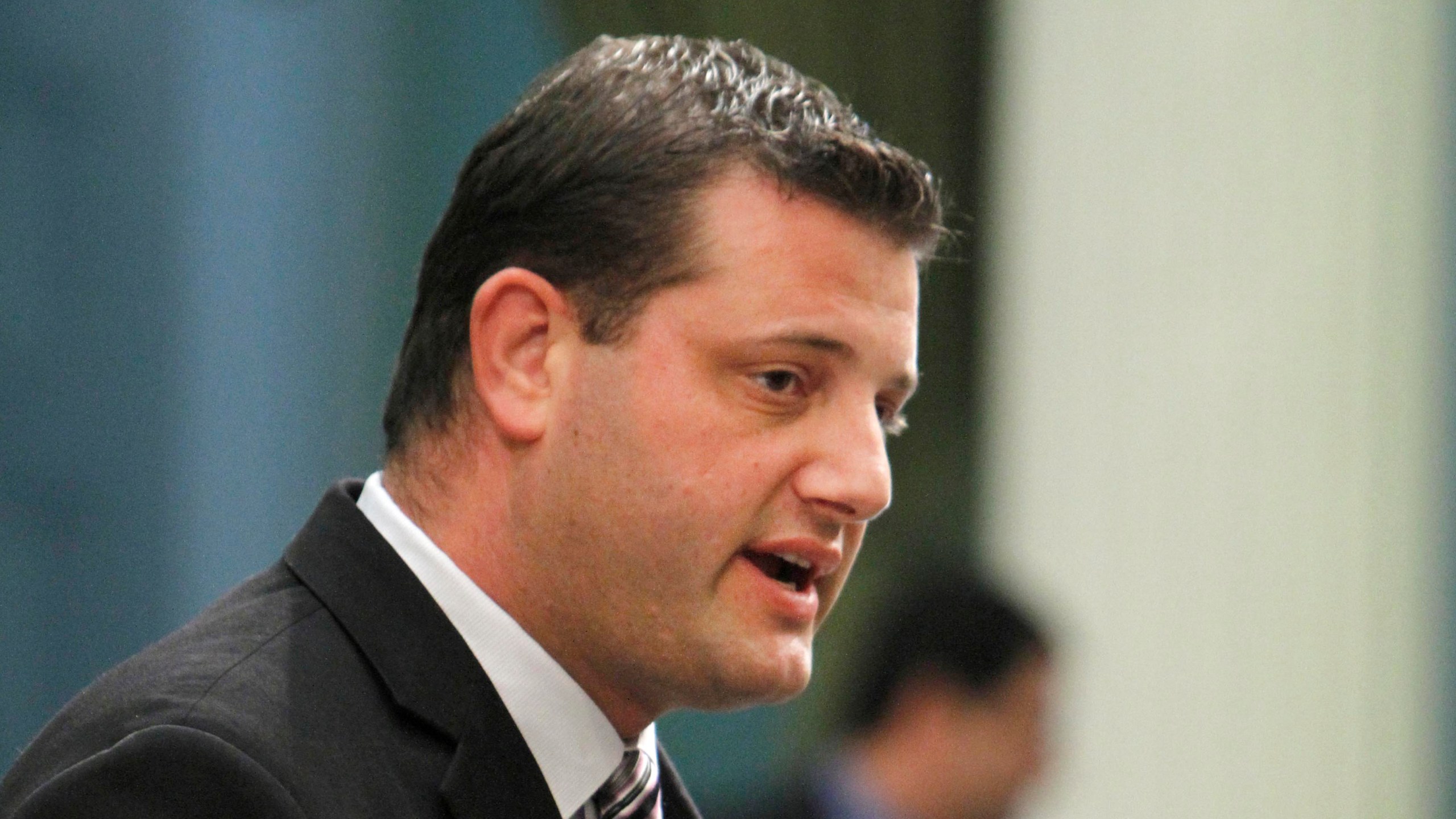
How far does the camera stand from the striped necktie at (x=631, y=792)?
5.63 feet

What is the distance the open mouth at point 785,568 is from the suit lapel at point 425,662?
28 cm

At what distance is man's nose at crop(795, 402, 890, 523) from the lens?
1690mm

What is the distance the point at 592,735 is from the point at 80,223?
7.75ft

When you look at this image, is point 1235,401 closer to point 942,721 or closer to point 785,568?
point 942,721

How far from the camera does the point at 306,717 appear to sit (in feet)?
4.80

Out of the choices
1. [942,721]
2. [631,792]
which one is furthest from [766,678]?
[942,721]

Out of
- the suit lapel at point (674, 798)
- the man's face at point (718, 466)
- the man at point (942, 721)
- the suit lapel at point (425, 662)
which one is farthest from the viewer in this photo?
the man at point (942, 721)

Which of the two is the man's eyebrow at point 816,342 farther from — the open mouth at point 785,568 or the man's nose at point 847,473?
the open mouth at point 785,568

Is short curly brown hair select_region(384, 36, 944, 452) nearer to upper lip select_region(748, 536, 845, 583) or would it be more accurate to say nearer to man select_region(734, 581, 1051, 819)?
upper lip select_region(748, 536, 845, 583)

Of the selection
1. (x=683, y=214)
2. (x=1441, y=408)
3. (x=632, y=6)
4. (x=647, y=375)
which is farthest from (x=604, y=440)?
(x=1441, y=408)

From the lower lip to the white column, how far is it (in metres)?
3.32

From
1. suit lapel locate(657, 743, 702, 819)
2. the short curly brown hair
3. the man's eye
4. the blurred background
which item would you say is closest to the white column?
the blurred background

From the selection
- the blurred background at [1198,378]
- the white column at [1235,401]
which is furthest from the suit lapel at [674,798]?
the white column at [1235,401]

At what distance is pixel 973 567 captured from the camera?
4.81 m
